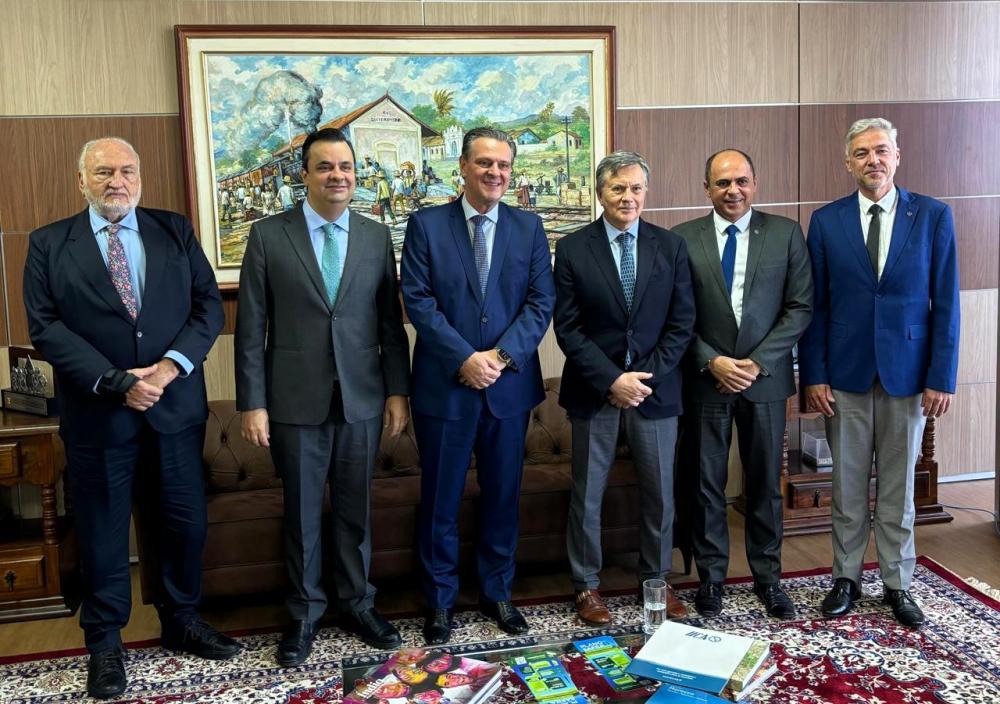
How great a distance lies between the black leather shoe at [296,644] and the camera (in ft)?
10.6

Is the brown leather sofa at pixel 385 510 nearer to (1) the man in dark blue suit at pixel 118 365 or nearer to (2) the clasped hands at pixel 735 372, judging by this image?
(1) the man in dark blue suit at pixel 118 365

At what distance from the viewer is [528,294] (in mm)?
3357

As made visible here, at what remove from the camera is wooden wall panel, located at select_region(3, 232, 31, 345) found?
414 centimetres

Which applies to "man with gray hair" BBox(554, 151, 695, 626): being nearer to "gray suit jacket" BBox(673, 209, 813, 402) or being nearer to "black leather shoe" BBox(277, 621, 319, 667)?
"gray suit jacket" BBox(673, 209, 813, 402)

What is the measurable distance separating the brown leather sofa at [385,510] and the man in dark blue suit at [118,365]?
26 cm

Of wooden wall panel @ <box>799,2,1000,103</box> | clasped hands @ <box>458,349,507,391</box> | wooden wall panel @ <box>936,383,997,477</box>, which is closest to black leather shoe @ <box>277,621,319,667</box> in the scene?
clasped hands @ <box>458,349,507,391</box>

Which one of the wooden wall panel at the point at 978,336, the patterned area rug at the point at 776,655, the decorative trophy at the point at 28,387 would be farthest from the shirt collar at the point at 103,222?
the wooden wall panel at the point at 978,336

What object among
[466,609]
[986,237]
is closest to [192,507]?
[466,609]

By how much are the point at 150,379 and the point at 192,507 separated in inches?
19.4

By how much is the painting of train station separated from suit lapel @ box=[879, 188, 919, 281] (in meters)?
1.62

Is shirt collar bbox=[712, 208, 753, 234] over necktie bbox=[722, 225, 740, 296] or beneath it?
over

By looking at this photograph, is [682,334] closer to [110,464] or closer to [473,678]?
[473,678]

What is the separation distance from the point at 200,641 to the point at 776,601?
212cm

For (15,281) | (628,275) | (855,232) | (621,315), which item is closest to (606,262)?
(628,275)
